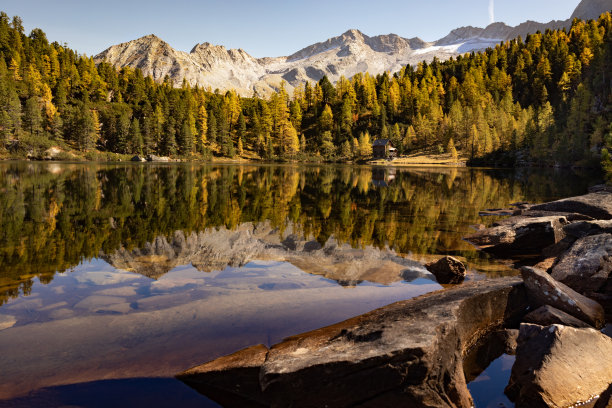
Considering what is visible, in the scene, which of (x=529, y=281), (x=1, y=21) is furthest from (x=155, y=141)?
(x=529, y=281)

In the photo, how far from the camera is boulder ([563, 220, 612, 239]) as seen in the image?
36.4 feet

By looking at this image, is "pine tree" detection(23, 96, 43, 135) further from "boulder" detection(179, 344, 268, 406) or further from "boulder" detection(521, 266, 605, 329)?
"boulder" detection(521, 266, 605, 329)

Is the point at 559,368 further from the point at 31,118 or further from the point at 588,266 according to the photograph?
the point at 31,118

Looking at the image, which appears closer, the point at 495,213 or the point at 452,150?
the point at 495,213

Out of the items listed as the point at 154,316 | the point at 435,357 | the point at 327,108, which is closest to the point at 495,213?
the point at 435,357

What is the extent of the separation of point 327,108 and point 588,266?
14239cm

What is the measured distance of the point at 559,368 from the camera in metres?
5.23

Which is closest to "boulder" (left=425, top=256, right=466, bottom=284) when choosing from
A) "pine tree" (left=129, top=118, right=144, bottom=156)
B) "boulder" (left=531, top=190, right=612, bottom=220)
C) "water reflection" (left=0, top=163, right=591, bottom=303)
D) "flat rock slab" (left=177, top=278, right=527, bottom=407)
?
"water reflection" (left=0, top=163, right=591, bottom=303)

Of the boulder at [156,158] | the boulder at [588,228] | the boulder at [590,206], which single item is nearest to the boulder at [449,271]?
the boulder at [588,228]

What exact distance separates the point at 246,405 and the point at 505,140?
118588 mm

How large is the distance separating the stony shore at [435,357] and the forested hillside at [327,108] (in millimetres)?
95190

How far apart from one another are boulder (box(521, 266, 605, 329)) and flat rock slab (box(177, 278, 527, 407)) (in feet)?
8.29

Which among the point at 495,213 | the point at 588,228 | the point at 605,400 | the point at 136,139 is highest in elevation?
the point at 136,139

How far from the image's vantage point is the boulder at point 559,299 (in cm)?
718
